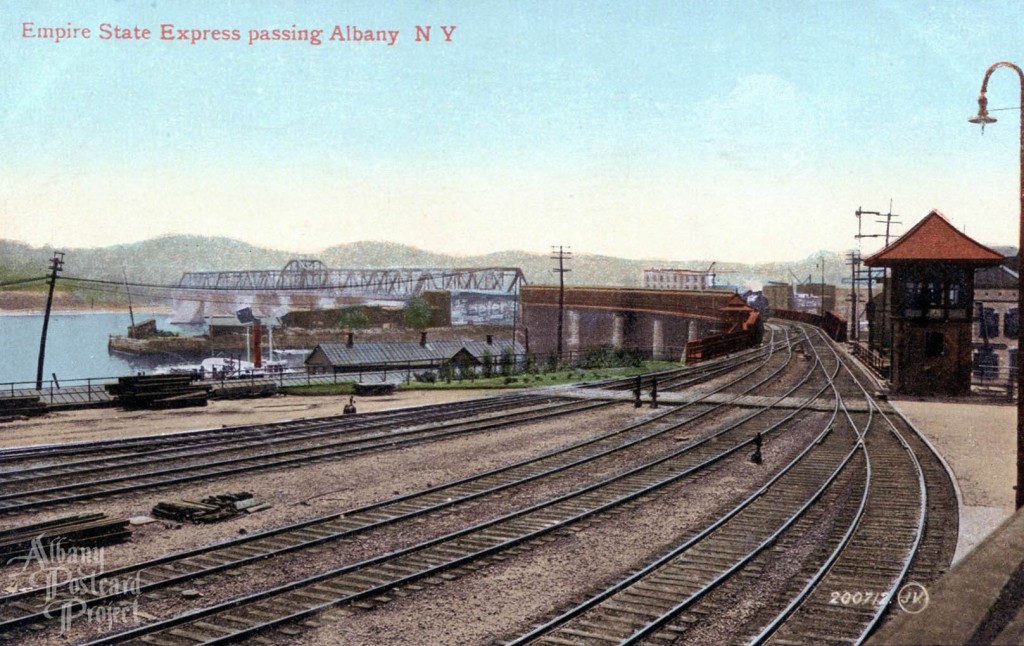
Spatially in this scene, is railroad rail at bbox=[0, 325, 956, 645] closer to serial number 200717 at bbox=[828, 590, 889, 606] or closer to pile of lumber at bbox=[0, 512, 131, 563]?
serial number 200717 at bbox=[828, 590, 889, 606]

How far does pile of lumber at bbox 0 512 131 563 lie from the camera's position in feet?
37.0

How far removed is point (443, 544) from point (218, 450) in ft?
32.1

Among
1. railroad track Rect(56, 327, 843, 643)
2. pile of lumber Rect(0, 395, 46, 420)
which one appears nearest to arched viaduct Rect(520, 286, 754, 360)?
pile of lumber Rect(0, 395, 46, 420)

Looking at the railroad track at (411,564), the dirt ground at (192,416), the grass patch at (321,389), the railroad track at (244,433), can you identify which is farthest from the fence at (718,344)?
the railroad track at (411,564)

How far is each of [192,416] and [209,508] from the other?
16.3m

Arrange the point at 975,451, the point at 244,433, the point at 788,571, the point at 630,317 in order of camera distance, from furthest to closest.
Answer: the point at 630,317
the point at 244,433
the point at 975,451
the point at 788,571

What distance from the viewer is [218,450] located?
19672 mm

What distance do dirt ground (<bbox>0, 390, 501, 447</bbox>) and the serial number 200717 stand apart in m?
20.0

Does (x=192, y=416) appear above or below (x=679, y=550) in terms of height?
below

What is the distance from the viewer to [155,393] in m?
31.1

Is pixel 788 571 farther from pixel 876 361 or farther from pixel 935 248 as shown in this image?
pixel 876 361

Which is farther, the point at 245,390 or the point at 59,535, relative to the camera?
the point at 245,390

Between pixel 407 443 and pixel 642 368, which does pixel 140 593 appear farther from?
pixel 642 368

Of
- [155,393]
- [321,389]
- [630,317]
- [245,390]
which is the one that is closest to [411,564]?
[155,393]
